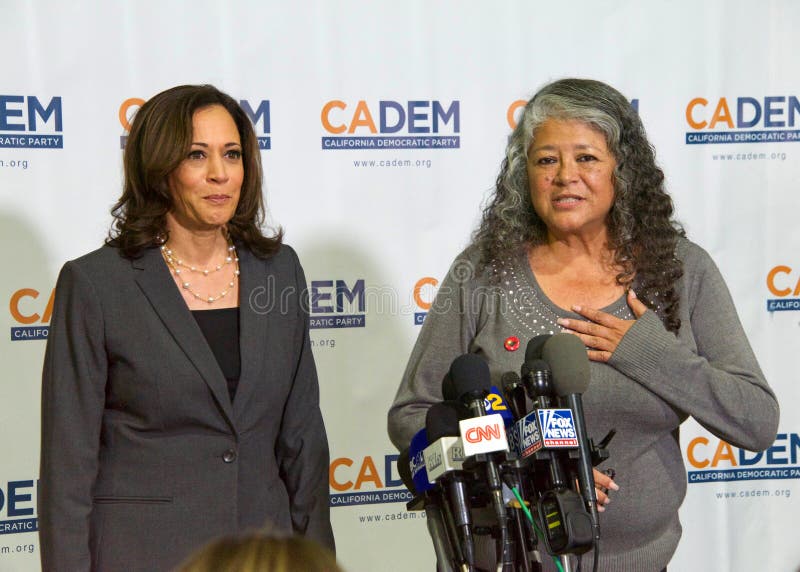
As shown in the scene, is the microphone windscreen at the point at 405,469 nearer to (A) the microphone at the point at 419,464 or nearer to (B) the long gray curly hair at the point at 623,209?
(A) the microphone at the point at 419,464

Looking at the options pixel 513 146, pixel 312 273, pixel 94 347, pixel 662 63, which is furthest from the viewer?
pixel 662 63

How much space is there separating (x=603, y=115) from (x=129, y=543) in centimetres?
156

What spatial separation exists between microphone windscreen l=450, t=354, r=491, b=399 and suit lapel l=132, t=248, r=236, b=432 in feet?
2.41

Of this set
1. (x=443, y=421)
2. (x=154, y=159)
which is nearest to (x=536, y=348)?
(x=443, y=421)

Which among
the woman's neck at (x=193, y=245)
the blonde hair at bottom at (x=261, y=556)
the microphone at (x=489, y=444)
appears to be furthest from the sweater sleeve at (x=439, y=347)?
the blonde hair at bottom at (x=261, y=556)

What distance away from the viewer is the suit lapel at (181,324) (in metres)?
2.32

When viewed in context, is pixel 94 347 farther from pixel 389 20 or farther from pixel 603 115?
pixel 389 20

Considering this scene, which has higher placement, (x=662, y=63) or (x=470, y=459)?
(x=662, y=63)

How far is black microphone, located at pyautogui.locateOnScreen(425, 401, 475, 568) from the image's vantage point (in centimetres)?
172

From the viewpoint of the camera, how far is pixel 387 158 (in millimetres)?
3887

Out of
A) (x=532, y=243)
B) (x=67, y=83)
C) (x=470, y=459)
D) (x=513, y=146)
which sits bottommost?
(x=470, y=459)

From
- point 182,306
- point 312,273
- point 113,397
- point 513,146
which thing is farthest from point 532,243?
point 312,273

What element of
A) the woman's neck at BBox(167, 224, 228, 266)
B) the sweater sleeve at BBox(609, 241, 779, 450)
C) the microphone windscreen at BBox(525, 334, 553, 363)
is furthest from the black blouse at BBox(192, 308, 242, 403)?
the sweater sleeve at BBox(609, 241, 779, 450)

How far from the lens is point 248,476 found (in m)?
2.38
